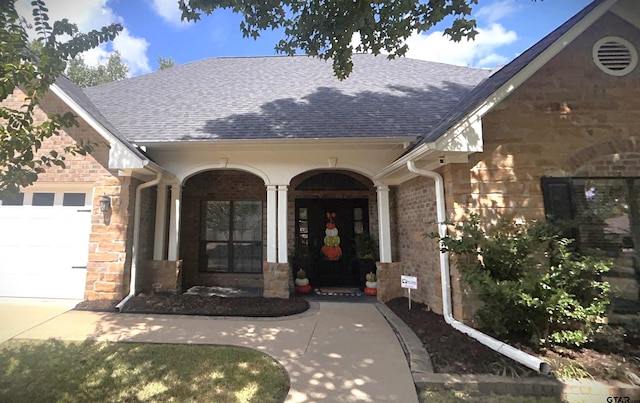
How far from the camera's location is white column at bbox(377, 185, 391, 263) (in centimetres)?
704

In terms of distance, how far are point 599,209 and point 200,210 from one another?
29.4 ft

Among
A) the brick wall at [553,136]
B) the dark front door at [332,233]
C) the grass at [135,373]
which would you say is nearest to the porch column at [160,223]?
the grass at [135,373]

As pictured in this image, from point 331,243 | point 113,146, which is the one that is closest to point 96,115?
point 113,146

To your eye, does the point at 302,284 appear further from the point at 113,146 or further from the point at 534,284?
the point at 113,146

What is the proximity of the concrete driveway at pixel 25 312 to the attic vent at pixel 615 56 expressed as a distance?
10494 mm

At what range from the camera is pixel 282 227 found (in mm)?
6883

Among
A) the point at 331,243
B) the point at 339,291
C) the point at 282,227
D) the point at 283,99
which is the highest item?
the point at 283,99

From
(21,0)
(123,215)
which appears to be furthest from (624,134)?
(123,215)

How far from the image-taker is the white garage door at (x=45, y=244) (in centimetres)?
632

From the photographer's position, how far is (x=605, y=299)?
13.1ft

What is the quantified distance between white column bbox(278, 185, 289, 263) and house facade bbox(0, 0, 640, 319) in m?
0.03

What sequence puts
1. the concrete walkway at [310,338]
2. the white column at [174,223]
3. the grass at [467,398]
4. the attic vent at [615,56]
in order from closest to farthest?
the grass at [467,398] → the concrete walkway at [310,338] → the attic vent at [615,56] → the white column at [174,223]

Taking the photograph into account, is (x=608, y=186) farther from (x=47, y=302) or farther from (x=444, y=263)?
(x=47, y=302)

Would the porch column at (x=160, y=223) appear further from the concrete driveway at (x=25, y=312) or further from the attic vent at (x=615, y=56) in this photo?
the attic vent at (x=615, y=56)
